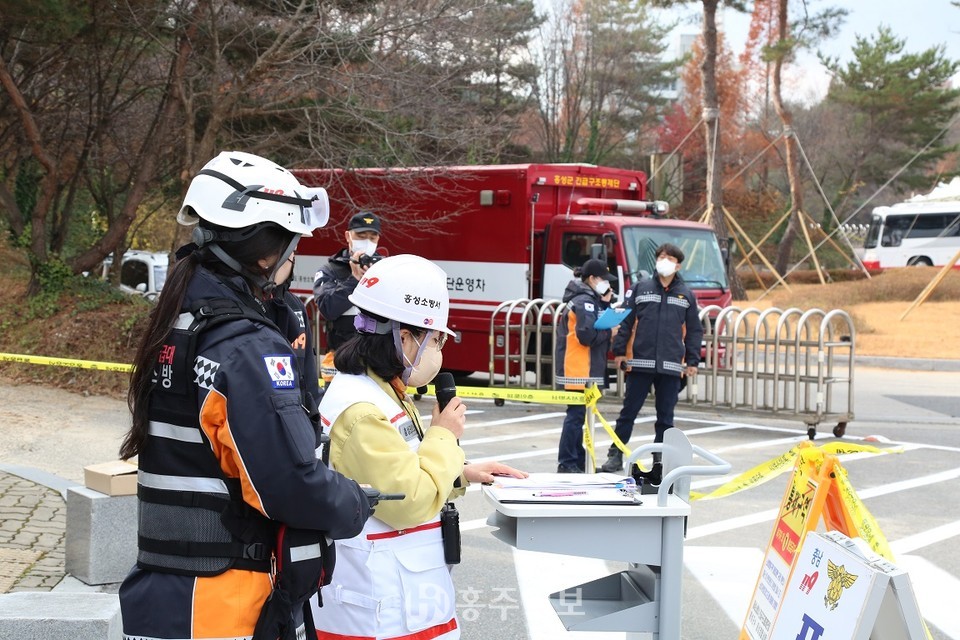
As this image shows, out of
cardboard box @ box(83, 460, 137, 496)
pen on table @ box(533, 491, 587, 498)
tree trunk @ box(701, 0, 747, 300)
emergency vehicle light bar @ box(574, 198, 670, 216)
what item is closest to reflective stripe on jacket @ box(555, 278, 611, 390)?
cardboard box @ box(83, 460, 137, 496)

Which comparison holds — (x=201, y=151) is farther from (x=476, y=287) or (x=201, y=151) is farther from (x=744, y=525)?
(x=744, y=525)

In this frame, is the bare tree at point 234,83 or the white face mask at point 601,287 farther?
the bare tree at point 234,83

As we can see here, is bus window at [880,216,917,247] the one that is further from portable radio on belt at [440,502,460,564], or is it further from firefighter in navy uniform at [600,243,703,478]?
portable radio on belt at [440,502,460,564]

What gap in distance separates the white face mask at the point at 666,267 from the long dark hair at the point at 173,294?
24.4 ft

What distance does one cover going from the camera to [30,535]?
6.63 meters

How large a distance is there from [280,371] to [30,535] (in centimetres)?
500

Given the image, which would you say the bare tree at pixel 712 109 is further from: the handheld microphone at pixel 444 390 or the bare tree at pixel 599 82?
the handheld microphone at pixel 444 390

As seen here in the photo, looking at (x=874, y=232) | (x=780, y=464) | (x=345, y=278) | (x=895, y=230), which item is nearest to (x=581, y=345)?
(x=345, y=278)

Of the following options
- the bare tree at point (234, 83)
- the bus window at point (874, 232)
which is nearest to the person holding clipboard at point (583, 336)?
the bare tree at point (234, 83)

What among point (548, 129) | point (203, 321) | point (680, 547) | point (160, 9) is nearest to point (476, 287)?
point (160, 9)

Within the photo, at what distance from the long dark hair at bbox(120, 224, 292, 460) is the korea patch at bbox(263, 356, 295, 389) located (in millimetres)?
271

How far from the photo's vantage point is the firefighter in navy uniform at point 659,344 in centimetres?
947

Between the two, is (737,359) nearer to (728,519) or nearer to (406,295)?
(728,519)

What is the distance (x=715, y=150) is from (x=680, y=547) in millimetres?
25676
